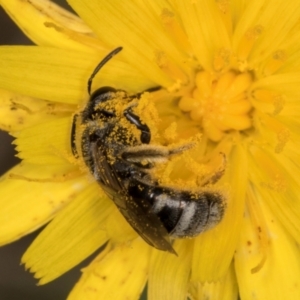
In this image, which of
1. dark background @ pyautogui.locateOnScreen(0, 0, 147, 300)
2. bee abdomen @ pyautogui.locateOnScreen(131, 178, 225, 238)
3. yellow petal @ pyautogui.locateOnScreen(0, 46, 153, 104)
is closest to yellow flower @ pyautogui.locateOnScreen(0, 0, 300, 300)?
yellow petal @ pyautogui.locateOnScreen(0, 46, 153, 104)

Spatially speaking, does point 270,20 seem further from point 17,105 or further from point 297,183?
point 17,105

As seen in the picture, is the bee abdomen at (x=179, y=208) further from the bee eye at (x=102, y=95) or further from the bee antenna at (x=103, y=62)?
the bee antenna at (x=103, y=62)

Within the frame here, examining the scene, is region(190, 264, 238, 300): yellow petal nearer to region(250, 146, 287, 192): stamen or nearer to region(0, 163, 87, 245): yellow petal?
region(250, 146, 287, 192): stamen

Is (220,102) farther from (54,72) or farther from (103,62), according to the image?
(54,72)

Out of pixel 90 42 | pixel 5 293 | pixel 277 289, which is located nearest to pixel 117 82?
pixel 90 42

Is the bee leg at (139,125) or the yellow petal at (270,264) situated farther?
the yellow petal at (270,264)

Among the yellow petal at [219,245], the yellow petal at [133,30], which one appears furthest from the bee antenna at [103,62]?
the yellow petal at [219,245]
